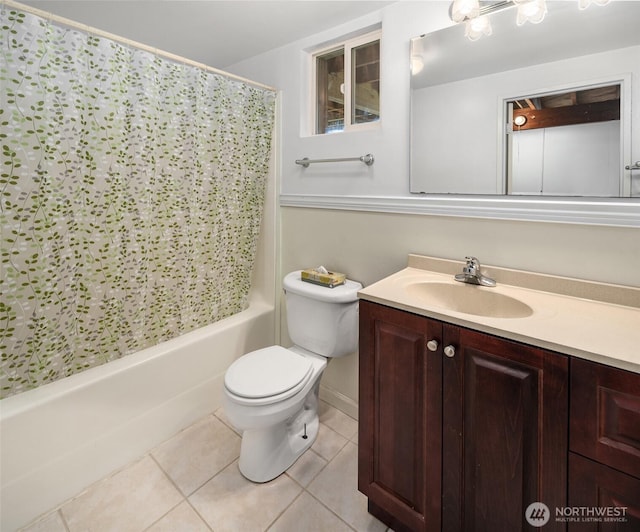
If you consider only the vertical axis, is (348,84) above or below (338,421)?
above

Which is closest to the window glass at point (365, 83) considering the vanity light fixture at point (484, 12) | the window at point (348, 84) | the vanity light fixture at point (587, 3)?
Result: the window at point (348, 84)

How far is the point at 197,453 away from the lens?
1.70 m

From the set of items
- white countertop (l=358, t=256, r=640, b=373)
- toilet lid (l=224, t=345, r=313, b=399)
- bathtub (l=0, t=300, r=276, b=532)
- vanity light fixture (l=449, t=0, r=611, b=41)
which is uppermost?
vanity light fixture (l=449, t=0, r=611, b=41)

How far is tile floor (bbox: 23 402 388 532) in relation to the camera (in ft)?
4.39

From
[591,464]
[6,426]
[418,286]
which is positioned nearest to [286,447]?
[418,286]

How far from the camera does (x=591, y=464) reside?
2.75ft

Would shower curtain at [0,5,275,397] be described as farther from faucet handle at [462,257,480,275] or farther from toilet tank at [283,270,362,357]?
faucet handle at [462,257,480,275]

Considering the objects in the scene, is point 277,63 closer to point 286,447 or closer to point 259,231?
point 259,231

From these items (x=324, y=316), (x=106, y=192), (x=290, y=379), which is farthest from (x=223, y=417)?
(x=106, y=192)

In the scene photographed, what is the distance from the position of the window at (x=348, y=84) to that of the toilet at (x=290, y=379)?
93 cm

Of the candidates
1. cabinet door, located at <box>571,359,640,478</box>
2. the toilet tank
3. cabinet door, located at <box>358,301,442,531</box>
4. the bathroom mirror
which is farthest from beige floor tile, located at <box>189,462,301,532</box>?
the bathroom mirror

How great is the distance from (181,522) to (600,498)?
1.40 metres

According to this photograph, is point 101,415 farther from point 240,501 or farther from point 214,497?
point 240,501

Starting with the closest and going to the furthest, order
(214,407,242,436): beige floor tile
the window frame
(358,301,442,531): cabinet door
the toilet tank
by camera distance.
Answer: (358,301,442,531): cabinet door → the toilet tank → the window frame → (214,407,242,436): beige floor tile
